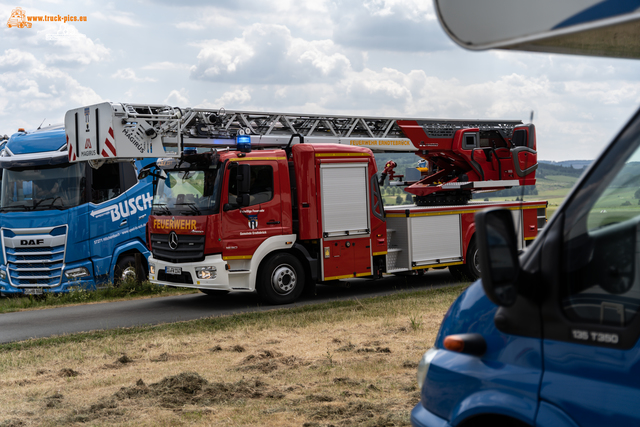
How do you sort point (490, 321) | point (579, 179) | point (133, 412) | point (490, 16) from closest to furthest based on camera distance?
point (490, 16) < point (579, 179) < point (490, 321) < point (133, 412)

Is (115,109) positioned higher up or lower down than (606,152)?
higher up

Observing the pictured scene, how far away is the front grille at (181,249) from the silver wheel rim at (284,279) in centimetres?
129

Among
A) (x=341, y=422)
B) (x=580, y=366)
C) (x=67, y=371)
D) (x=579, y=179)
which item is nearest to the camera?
(x=580, y=366)

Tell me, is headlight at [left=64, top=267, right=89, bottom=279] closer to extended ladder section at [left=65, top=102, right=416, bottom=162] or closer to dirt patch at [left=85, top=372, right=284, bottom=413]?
extended ladder section at [left=65, top=102, right=416, bottom=162]

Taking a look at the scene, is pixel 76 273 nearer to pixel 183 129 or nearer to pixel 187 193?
pixel 187 193

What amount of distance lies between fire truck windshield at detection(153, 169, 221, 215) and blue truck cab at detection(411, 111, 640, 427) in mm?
8874

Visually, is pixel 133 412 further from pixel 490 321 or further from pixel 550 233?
pixel 550 233

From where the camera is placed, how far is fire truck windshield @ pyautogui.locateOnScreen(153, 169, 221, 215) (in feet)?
36.8

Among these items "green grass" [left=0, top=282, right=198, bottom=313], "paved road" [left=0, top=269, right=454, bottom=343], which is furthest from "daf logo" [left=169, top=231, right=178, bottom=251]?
"green grass" [left=0, top=282, right=198, bottom=313]

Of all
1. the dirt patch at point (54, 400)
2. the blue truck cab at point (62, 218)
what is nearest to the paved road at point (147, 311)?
the blue truck cab at point (62, 218)

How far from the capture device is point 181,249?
11438 mm

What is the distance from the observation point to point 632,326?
7.46ft

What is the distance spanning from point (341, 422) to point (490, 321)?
2832mm

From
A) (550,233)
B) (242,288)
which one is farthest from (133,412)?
(242,288)
